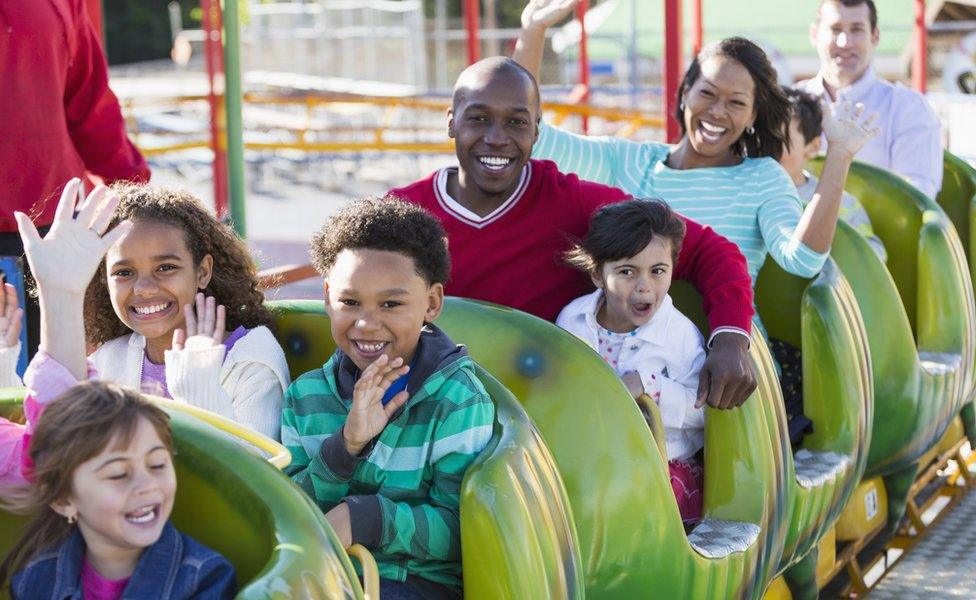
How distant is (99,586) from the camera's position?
70.3 inches

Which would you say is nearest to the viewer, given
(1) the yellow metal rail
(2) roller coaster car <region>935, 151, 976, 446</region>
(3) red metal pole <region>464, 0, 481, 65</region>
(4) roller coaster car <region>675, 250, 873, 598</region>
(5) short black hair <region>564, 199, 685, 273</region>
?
(5) short black hair <region>564, 199, 685, 273</region>

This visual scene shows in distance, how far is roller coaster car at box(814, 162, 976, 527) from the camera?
384 cm

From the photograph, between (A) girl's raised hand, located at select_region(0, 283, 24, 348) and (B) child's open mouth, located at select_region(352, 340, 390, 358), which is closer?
(B) child's open mouth, located at select_region(352, 340, 390, 358)

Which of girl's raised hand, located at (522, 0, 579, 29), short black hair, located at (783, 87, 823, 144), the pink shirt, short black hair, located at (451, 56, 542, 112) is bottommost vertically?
the pink shirt

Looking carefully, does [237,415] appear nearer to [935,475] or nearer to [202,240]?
[202,240]

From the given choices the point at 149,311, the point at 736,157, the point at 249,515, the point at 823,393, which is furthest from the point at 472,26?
the point at 249,515

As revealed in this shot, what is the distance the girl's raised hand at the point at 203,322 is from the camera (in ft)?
8.39

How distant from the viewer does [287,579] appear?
1.68 m

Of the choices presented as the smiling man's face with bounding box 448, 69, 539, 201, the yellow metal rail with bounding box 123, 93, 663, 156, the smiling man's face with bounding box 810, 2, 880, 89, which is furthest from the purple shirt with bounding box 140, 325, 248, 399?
the yellow metal rail with bounding box 123, 93, 663, 156

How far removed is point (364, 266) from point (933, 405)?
231 centimetres

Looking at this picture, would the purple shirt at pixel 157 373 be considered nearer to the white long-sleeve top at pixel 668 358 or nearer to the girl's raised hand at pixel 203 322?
the girl's raised hand at pixel 203 322

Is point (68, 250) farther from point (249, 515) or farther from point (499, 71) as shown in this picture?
point (499, 71)

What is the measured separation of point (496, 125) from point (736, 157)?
928mm

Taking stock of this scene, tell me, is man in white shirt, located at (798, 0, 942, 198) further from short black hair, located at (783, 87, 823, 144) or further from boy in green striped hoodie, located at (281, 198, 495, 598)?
boy in green striped hoodie, located at (281, 198, 495, 598)
